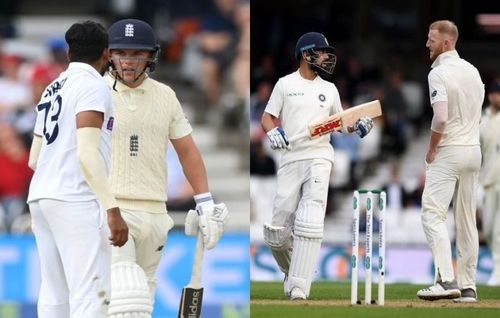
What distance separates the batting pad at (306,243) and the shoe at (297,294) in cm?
2

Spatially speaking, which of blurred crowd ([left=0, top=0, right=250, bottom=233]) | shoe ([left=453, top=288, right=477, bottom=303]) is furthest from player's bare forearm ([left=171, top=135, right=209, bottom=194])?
blurred crowd ([left=0, top=0, right=250, bottom=233])

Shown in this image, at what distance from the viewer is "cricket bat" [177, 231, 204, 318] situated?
748cm

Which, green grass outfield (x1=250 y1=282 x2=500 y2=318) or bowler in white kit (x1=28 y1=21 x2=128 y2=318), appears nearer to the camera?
bowler in white kit (x1=28 y1=21 x2=128 y2=318)

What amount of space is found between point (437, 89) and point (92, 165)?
306 cm

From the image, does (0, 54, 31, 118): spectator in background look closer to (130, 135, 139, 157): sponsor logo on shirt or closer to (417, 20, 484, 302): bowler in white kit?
(417, 20, 484, 302): bowler in white kit

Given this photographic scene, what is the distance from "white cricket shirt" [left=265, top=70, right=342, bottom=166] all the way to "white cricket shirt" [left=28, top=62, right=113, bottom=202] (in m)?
2.66

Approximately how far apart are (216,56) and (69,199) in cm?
1332

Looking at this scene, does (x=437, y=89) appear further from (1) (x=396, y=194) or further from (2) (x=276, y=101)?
(1) (x=396, y=194)

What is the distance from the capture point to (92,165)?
6.50m

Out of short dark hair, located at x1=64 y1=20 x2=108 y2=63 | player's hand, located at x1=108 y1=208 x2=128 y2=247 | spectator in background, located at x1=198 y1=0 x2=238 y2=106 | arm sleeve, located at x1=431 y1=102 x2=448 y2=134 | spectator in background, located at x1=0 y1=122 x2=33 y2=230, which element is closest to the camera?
player's hand, located at x1=108 y1=208 x2=128 y2=247

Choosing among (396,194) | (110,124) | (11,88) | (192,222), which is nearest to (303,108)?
(192,222)

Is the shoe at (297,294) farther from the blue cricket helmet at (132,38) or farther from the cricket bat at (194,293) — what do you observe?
the blue cricket helmet at (132,38)

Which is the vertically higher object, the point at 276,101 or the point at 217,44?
the point at 217,44

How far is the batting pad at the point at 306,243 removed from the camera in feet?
29.8
